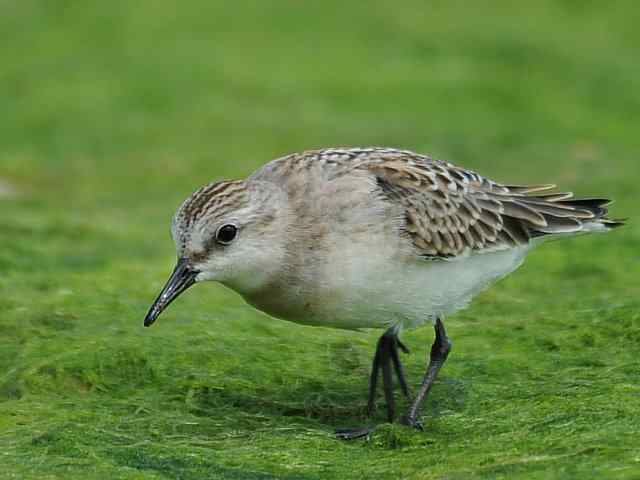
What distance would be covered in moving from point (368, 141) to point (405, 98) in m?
2.30

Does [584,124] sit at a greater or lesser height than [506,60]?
lesser

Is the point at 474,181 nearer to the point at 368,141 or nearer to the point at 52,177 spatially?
the point at 368,141

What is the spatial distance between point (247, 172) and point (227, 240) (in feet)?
29.3

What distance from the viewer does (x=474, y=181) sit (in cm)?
887

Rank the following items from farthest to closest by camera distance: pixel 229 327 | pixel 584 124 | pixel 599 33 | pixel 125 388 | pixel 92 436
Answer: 1. pixel 599 33
2. pixel 584 124
3. pixel 229 327
4. pixel 125 388
5. pixel 92 436

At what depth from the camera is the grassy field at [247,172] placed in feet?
24.4

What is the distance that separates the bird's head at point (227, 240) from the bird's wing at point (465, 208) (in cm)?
84

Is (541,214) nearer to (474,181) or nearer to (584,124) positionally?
(474,181)

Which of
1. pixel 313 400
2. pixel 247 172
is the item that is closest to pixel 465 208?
pixel 313 400

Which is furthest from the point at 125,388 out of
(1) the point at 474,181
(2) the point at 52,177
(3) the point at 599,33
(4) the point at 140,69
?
(3) the point at 599,33

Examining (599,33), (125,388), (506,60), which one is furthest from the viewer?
(599,33)

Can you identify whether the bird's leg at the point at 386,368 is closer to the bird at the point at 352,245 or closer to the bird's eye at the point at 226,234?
the bird at the point at 352,245

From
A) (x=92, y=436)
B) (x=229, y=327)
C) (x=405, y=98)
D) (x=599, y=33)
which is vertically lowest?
(x=92, y=436)

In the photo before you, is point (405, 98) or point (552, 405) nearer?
point (552, 405)
